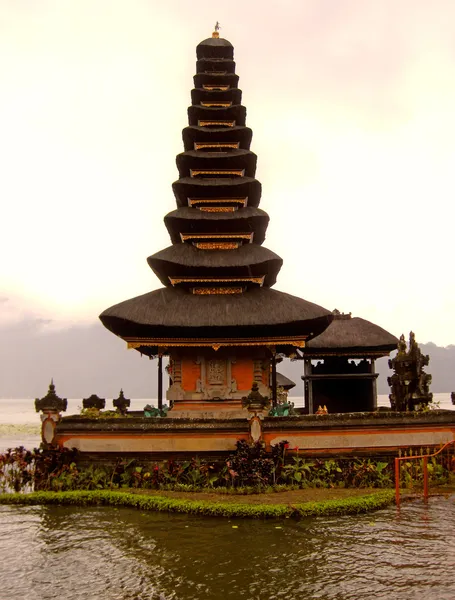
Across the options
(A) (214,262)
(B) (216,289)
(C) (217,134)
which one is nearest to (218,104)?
(C) (217,134)

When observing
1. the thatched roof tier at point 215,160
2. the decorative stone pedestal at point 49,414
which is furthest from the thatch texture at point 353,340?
the decorative stone pedestal at point 49,414

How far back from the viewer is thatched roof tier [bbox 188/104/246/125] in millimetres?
27562

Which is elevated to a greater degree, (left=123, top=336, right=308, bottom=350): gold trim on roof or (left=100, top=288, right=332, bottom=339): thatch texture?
(left=100, top=288, right=332, bottom=339): thatch texture

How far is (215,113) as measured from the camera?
2766 cm

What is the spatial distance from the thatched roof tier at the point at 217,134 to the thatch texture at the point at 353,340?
436 inches

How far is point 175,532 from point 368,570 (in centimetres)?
466

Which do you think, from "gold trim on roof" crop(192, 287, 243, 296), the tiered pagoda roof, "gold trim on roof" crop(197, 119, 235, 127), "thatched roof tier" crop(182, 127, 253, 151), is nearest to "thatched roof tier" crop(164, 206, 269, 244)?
the tiered pagoda roof

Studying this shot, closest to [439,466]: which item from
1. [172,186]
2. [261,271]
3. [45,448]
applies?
[261,271]

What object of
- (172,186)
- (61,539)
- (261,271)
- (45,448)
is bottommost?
(61,539)

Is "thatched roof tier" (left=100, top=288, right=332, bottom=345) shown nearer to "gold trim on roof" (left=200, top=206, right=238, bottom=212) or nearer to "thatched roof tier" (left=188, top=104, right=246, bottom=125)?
"gold trim on roof" (left=200, top=206, right=238, bottom=212)

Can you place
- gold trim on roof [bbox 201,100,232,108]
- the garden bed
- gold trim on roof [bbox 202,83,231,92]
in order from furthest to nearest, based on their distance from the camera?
1. gold trim on roof [bbox 202,83,231,92]
2. gold trim on roof [bbox 201,100,232,108]
3. the garden bed

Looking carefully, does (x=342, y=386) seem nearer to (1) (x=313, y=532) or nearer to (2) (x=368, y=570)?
(1) (x=313, y=532)

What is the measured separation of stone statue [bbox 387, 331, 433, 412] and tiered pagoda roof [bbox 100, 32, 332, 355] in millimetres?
3380

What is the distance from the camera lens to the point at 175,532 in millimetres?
12070
